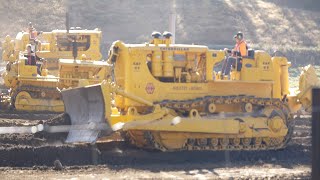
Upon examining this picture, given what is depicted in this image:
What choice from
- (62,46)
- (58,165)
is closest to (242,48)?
(58,165)

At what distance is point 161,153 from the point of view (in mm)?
16781

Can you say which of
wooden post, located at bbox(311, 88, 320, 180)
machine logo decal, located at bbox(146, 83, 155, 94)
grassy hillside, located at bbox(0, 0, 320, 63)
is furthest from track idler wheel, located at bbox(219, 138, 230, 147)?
grassy hillside, located at bbox(0, 0, 320, 63)

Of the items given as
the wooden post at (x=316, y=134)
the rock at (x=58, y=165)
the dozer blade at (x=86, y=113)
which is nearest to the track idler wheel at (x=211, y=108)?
the dozer blade at (x=86, y=113)

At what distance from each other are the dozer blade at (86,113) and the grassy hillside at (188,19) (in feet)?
95.5

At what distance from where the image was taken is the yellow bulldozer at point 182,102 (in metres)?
16.5

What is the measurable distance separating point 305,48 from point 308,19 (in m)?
8.37

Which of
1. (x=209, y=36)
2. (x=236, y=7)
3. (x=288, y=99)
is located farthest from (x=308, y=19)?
(x=288, y=99)

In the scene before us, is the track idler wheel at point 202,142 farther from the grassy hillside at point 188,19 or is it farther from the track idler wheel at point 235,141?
the grassy hillside at point 188,19

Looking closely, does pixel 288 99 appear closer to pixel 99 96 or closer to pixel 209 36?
pixel 99 96

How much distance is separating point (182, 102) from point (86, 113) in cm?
212

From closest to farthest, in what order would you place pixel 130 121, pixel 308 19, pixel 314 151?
pixel 314 151
pixel 130 121
pixel 308 19

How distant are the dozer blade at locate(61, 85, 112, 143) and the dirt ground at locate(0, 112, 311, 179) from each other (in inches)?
13.9

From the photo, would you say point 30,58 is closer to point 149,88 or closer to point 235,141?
point 149,88

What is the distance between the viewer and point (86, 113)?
56.0ft
